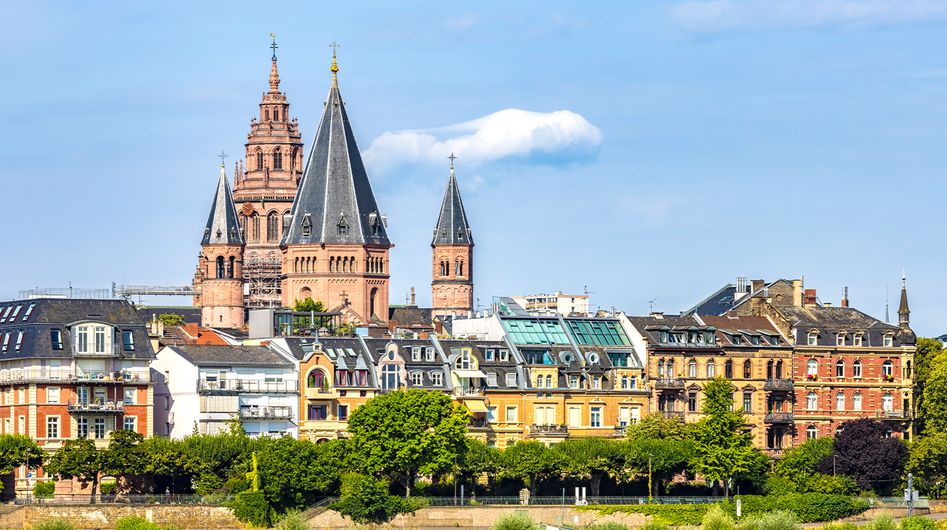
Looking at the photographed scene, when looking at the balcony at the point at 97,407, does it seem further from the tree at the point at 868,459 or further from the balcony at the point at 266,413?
the tree at the point at 868,459

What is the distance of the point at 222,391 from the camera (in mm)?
140500

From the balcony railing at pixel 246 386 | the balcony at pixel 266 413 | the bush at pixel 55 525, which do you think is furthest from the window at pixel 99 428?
the bush at pixel 55 525

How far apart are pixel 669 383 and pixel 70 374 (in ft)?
124

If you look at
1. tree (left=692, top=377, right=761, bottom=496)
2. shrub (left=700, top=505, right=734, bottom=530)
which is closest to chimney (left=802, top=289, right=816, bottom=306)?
tree (left=692, top=377, right=761, bottom=496)

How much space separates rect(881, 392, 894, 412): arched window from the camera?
159 metres

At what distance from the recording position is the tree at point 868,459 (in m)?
147

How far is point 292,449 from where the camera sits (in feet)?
431

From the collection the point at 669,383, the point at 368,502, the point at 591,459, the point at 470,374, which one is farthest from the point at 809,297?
the point at 368,502

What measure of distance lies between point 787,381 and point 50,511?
51613mm

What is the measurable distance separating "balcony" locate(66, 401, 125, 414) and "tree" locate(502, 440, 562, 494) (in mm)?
20914

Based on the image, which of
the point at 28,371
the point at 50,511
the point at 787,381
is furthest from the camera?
the point at 787,381

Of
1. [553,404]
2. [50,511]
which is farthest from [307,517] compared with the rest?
[553,404]

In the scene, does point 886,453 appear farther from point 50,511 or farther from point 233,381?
point 50,511

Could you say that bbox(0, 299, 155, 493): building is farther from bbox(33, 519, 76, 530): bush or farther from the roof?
bbox(33, 519, 76, 530): bush
